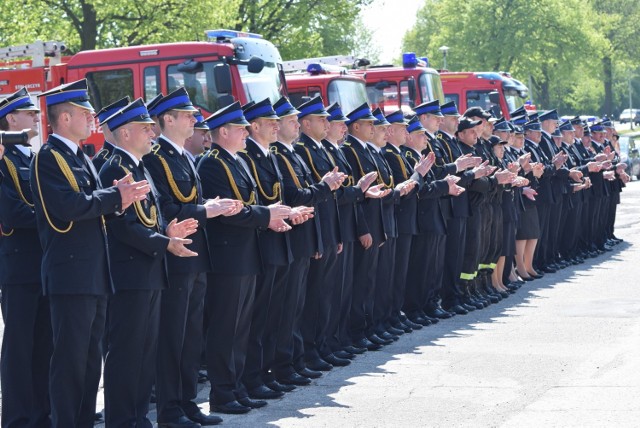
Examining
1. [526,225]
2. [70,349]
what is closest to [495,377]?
[70,349]

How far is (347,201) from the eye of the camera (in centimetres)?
1038

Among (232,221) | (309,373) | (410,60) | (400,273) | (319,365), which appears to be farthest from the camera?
(410,60)

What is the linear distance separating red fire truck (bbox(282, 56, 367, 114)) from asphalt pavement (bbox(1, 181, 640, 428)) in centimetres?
655

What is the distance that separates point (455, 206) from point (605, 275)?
4139 mm

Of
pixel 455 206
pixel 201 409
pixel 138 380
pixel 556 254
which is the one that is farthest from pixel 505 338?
pixel 556 254

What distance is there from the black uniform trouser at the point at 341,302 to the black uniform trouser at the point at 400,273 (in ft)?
3.69

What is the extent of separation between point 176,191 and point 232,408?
1.47 m

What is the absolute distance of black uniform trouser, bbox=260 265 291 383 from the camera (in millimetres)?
9250

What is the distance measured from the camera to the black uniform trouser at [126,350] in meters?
7.27

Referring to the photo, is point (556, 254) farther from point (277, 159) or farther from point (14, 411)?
point (14, 411)

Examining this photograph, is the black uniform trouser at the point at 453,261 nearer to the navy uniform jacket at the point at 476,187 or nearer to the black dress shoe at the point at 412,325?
the navy uniform jacket at the point at 476,187

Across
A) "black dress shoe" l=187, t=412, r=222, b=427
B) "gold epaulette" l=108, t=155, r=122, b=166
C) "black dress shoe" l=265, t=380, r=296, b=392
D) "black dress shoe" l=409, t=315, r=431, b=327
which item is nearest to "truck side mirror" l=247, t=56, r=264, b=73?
"black dress shoe" l=409, t=315, r=431, b=327

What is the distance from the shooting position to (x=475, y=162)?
41.6ft

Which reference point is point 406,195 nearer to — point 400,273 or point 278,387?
point 400,273
